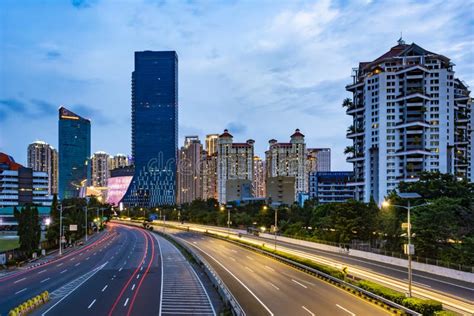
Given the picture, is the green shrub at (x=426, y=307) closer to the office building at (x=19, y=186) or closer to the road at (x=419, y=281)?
the road at (x=419, y=281)

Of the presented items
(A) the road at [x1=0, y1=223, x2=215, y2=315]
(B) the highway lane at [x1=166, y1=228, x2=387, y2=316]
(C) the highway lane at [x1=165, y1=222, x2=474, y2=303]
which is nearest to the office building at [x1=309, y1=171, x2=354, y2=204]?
(C) the highway lane at [x1=165, y1=222, x2=474, y2=303]

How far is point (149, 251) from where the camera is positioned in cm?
7900

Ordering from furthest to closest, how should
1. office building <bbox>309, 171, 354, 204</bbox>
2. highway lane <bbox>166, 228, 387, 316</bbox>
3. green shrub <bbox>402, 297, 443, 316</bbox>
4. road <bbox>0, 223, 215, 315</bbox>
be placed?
office building <bbox>309, 171, 354, 204</bbox>
road <bbox>0, 223, 215, 315</bbox>
highway lane <bbox>166, 228, 387, 316</bbox>
green shrub <bbox>402, 297, 443, 316</bbox>

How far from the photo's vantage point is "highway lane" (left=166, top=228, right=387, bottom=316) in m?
31.8

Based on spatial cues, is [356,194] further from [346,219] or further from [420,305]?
[420,305]

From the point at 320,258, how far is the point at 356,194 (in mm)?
68250

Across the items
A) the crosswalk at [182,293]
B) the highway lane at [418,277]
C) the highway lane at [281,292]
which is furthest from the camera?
the highway lane at [418,277]

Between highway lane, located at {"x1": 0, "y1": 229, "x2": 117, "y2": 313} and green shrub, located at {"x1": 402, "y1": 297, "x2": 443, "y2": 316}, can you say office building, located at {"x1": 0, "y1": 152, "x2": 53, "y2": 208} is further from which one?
green shrub, located at {"x1": 402, "y1": 297, "x2": 443, "y2": 316}

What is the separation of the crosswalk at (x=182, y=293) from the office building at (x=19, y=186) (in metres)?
143

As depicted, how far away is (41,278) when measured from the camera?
49.2m

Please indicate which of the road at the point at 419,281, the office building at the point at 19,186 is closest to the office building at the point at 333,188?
the office building at the point at 19,186

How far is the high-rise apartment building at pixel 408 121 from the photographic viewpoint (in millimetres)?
114812

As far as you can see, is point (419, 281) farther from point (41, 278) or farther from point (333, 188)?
point (333, 188)

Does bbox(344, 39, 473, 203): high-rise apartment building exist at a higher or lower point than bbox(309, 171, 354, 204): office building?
higher
